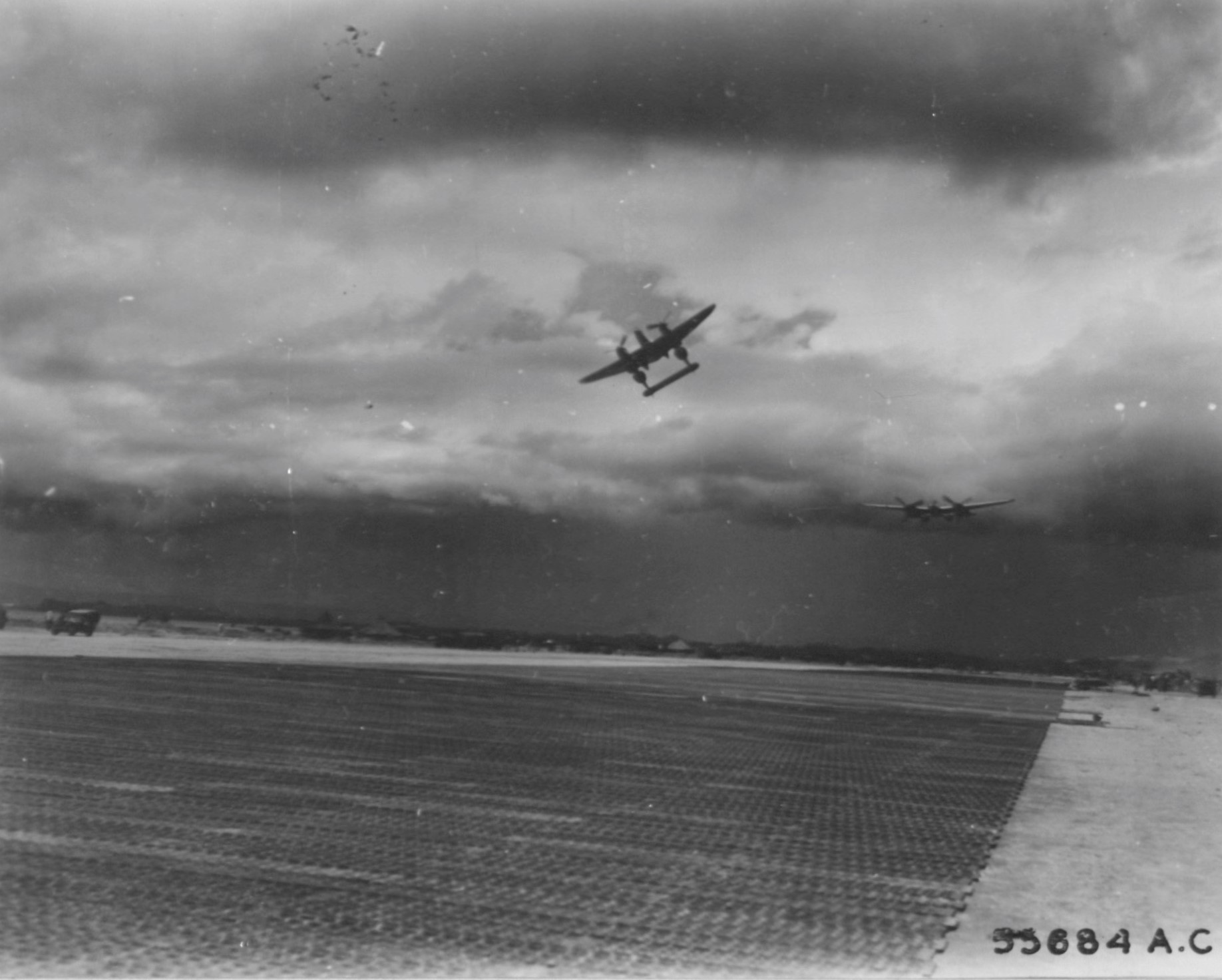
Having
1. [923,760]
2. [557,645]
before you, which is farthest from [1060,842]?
[557,645]

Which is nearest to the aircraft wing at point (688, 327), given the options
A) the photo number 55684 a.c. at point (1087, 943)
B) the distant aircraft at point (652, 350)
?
the distant aircraft at point (652, 350)

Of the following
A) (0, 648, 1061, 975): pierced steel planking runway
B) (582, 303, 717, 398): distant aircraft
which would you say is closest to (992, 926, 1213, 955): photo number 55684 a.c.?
(0, 648, 1061, 975): pierced steel planking runway

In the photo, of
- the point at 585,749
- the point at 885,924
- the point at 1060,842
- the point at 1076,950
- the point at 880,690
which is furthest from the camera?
the point at 880,690

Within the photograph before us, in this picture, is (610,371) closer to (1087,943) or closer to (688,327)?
(688,327)

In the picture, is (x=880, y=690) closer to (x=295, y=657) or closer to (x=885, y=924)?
(x=295, y=657)

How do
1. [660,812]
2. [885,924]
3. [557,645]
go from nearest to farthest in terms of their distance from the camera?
[885,924]
[660,812]
[557,645]

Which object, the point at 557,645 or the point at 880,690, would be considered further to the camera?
the point at 557,645
